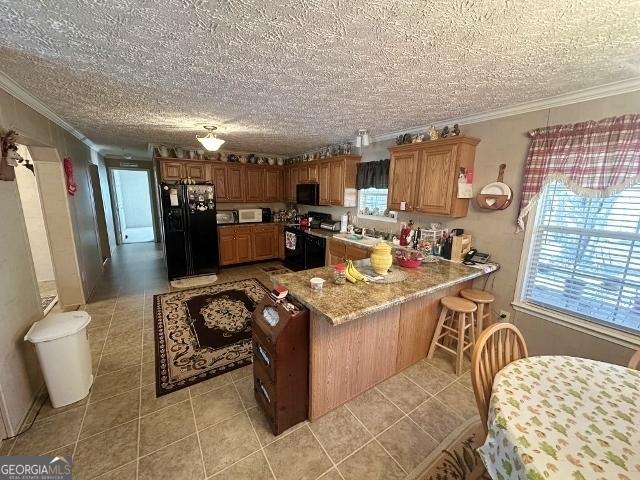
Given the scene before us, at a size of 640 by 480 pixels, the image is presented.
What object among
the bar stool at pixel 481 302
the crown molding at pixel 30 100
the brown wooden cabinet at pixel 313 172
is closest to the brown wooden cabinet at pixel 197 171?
the crown molding at pixel 30 100

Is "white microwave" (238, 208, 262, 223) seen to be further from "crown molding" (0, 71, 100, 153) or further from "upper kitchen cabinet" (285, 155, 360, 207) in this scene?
"crown molding" (0, 71, 100, 153)

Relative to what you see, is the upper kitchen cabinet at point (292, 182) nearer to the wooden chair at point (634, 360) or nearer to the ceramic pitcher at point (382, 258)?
the ceramic pitcher at point (382, 258)

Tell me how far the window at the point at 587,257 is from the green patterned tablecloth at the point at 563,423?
1135mm

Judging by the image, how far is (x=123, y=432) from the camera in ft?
5.54

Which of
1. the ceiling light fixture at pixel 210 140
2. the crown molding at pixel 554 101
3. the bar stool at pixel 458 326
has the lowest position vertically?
the bar stool at pixel 458 326

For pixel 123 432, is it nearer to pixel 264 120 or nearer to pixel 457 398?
pixel 457 398

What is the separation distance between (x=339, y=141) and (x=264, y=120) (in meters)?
1.59

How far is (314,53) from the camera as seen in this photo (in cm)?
149

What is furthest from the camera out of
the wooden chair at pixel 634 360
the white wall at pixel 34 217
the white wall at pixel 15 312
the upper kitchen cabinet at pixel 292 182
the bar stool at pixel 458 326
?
the upper kitchen cabinet at pixel 292 182

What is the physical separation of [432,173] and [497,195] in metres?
0.66

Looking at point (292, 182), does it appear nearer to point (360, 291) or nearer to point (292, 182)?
point (292, 182)

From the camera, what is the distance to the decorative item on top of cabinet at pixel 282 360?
1593mm

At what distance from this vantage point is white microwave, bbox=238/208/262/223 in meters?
5.30

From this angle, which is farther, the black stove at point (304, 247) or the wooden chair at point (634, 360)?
the black stove at point (304, 247)
